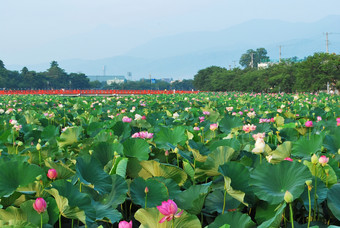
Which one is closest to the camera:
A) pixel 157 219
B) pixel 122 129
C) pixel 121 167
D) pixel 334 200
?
pixel 157 219

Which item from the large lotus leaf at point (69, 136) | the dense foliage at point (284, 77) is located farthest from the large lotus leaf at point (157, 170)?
the dense foliage at point (284, 77)

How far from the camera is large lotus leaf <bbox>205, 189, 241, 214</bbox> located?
4.24 feet

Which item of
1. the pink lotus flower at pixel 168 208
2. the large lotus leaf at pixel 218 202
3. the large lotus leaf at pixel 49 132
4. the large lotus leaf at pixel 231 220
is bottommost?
the large lotus leaf at pixel 218 202

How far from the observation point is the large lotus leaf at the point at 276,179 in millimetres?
1186

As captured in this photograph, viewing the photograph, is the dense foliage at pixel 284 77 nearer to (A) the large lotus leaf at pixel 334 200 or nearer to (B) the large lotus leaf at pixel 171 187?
(A) the large lotus leaf at pixel 334 200

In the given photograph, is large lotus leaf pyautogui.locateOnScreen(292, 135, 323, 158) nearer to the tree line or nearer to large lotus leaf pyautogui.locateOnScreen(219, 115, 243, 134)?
large lotus leaf pyautogui.locateOnScreen(219, 115, 243, 134)

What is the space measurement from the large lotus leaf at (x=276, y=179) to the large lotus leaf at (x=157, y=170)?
0.32 m

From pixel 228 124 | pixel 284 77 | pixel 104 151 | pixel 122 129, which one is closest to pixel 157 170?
pixel 104 151

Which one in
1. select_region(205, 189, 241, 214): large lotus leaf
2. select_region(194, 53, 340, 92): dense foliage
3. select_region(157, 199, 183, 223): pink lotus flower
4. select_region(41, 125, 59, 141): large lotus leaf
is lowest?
select_region(205, 189, 241, 214): large lotus leaf

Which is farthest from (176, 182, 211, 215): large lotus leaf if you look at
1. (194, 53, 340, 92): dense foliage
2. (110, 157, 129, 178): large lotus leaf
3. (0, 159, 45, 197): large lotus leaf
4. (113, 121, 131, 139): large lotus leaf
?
(194, 53, 340, 92): dense foliage

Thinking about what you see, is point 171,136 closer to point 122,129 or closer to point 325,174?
point 122,129

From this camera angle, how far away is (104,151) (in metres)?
1.71

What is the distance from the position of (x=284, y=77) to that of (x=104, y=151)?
136 feet

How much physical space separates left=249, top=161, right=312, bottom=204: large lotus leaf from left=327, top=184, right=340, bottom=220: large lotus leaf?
0.12 metres
